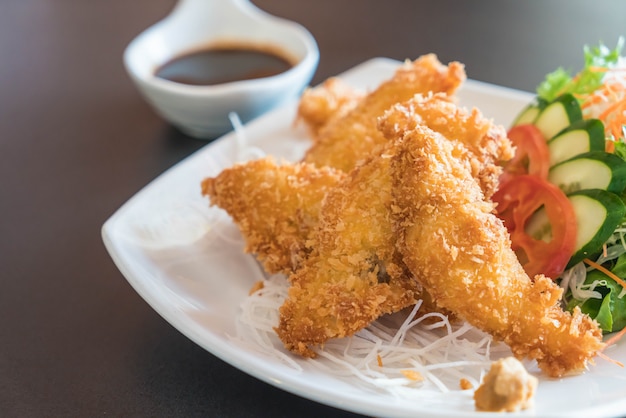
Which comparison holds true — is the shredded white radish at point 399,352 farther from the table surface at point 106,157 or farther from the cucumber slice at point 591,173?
the cucumber slice at point 591,173

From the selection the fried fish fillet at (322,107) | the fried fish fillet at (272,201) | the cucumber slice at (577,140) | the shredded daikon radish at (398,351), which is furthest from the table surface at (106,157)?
the cucumber slice at (577,140)

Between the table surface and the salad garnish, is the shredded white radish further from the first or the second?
the salad garnish

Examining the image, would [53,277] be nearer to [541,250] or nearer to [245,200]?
[245,200]

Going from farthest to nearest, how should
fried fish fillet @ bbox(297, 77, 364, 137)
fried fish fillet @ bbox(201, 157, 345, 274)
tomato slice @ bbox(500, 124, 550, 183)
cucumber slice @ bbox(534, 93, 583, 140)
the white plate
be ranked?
fried fish fillet @ bbox(297, 77, 364, 137) → cucumber slice @ bbox(534, 93, 583, 140) → tomato slice @ bbox(500, 124, 550, 183) → fried fish fillet @ bbox(201, 157, 345, 274) → the white plate

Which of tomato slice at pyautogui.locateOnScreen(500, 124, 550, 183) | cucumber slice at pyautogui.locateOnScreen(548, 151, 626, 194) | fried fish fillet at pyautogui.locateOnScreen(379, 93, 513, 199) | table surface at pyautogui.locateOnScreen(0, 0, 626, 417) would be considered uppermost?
fried fish fillet at pyautogui.locateOnScreen(379, 93, 513, 199)

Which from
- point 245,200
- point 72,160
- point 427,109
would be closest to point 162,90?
point 72,160

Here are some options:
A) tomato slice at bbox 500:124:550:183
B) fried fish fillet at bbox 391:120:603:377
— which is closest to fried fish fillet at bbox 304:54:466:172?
tomato slice at bbox 500:124:550:183
